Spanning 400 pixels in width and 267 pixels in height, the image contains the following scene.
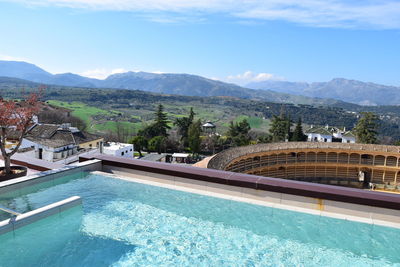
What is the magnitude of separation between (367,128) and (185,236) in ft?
155

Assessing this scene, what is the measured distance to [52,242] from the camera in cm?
447

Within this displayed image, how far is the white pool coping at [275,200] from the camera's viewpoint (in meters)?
5.17

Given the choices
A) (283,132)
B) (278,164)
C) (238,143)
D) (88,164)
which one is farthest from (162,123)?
(88,164)

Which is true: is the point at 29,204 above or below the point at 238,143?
above

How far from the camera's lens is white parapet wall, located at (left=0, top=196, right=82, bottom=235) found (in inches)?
169

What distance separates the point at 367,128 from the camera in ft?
147

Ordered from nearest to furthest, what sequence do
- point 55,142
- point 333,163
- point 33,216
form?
1. point 33,216
2. point 55,142
3. point 333,163

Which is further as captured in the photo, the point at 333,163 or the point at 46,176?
the point at 333,163

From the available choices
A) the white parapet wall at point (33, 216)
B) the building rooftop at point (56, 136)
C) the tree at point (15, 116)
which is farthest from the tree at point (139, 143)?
the white parapet wall at point (33, 216)

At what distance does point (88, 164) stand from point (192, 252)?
14.1 feet

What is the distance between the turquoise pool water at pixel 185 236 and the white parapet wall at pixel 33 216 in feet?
0.28

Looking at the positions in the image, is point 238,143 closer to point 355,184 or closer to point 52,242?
point 355,184

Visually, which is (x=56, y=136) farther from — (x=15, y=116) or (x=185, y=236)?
(x=185, y=236)

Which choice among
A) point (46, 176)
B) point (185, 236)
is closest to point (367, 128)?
point (185, 236)
